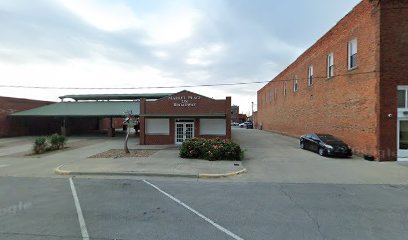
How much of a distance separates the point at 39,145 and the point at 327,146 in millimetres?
18838

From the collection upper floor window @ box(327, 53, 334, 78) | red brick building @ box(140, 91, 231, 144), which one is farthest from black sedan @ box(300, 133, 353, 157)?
red brick building @ box(140, 91, 231, 144)

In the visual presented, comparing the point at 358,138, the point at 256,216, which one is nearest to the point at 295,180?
the point at 256,216

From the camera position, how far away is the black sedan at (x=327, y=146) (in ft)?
48.2

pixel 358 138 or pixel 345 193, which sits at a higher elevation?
pixel 358 138

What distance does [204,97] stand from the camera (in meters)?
21.7

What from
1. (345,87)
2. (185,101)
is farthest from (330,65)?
(185,101)

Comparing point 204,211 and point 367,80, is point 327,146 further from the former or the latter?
point 204,211

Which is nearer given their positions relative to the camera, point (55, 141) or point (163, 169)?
point (163, 169)

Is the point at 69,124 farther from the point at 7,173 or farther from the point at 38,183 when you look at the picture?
the point at 38,183

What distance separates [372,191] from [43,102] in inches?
1578

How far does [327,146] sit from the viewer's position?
15078 mm

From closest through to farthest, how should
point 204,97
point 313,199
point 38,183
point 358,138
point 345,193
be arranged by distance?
point 313,199
point 345,193
point 38,183
point 358,138
point 204,97

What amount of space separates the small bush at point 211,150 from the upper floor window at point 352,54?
9.54 meters

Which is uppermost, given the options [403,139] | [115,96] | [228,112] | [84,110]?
[115,96]
